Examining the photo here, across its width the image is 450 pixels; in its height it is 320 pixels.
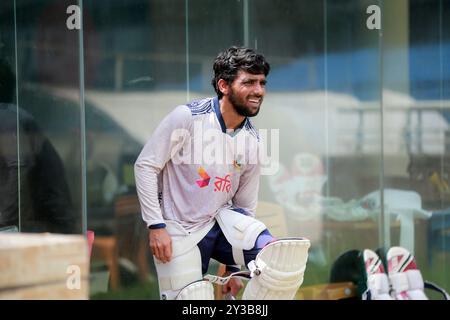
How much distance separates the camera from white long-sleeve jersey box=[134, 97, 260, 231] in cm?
438

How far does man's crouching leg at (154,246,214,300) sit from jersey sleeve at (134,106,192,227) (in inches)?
8.0

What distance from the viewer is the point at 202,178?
445 centimetres

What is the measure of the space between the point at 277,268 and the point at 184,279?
0.41 metres

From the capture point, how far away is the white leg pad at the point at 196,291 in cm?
436

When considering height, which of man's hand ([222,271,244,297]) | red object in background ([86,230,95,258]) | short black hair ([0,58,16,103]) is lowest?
man's hand ([222,271,244,297])

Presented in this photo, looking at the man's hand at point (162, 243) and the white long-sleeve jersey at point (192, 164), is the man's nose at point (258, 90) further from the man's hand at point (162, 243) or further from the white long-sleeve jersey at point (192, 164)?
the man's hand at point (162, 243)

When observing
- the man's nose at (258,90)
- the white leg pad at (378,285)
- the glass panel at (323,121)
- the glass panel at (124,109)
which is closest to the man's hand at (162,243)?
the man's nose at (258,90)

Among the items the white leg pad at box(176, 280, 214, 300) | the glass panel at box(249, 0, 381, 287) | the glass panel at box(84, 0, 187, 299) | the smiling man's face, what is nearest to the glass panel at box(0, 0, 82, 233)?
the glass panel at box(84, 0, 187, 299)

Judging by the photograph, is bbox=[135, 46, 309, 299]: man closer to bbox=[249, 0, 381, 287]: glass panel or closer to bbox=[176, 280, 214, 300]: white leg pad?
bbox=[176, 280, 214, 300]: white leg pad

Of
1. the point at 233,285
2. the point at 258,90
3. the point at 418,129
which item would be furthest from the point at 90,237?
the point at 418,129

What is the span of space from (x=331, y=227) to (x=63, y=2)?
83.9 inches

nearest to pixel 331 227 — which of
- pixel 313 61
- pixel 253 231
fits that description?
pixel 313 61

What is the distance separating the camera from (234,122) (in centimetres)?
452
